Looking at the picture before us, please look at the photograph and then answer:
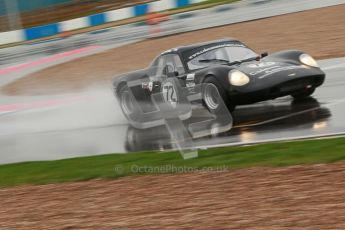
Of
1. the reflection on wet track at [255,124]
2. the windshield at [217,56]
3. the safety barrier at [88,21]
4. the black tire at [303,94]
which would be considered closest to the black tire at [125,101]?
the reflection on wet track at [255,124]

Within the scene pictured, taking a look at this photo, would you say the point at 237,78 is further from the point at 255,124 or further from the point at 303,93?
the point at 303,93

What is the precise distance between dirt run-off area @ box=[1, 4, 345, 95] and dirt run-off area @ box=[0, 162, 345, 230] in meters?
9.08

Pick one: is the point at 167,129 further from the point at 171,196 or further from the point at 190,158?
the point at 171,196

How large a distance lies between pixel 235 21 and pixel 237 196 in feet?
64.2

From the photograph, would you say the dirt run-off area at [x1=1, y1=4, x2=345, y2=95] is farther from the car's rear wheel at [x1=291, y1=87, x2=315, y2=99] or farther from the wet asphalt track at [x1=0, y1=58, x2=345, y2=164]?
the car's rear wheel at [x1=291, y1=87, x2=315, y2=99]

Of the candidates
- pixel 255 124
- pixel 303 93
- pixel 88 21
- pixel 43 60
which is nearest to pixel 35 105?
pixel 303 93

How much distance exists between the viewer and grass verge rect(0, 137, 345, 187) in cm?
691

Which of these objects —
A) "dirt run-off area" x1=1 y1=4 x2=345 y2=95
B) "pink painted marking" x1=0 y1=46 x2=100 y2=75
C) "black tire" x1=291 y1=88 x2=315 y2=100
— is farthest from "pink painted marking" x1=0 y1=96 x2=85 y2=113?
"pink painted marking" x1=0 y1=46 x2=100 y2=75

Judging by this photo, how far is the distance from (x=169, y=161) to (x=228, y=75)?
247 centimetres

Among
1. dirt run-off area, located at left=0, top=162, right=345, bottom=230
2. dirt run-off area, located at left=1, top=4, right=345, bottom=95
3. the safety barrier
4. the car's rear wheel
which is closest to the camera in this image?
dirt run-off area, located at left=0, top=162, right=345, bottom=230

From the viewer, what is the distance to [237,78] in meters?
9.70

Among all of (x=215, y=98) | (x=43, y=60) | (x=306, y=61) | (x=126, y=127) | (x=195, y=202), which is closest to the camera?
(x=195, y=202)

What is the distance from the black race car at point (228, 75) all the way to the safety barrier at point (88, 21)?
25.0 metres

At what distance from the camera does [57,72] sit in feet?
70.4
